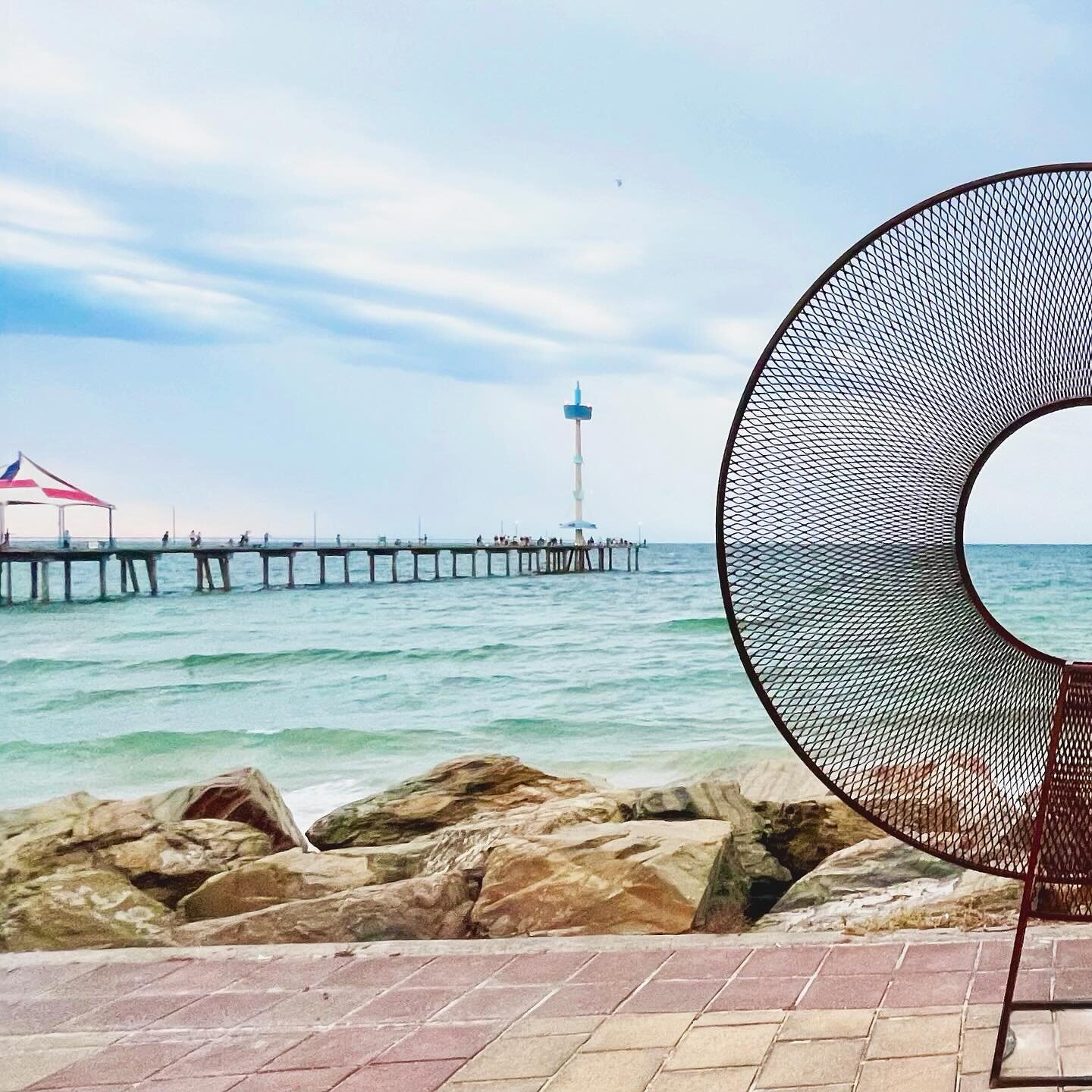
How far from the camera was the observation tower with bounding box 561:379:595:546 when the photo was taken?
26.4 metres

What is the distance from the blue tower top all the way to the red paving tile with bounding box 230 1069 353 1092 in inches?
948

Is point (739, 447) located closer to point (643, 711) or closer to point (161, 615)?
point (643, 711)

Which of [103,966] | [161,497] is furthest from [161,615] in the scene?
[103,966]

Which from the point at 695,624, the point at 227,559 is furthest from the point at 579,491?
the point at 695,624

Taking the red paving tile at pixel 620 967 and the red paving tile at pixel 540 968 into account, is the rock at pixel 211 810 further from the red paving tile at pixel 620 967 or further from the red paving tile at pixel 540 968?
the red paving tile at pixel 620 967

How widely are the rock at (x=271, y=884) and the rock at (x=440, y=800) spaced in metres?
1.39

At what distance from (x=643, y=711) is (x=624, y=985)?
35.5 feet

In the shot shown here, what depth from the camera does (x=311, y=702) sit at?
51.8 ft

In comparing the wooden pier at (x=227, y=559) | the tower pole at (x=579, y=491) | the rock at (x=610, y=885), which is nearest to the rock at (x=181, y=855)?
the rock at (x=610, y=885)

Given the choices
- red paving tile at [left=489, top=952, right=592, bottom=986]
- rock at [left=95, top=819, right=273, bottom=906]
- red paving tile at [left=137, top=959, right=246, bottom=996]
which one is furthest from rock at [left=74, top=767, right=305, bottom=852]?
red paving tile at [left=489, top=952, right=592, bottom=986]

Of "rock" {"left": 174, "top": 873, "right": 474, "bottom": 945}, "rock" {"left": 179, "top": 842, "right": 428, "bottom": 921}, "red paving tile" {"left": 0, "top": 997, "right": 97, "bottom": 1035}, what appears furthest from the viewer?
"rock" {"left": 179, "top": 842, "right": 428, "bottom": 921}

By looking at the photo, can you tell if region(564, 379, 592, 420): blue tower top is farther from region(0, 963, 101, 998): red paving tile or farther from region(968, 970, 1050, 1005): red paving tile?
region(968, 970, 1050, 1005): red paving tile

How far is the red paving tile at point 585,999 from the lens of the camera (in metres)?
2.64

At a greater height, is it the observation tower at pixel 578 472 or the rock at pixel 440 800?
the observation tower at pixel 578 472
